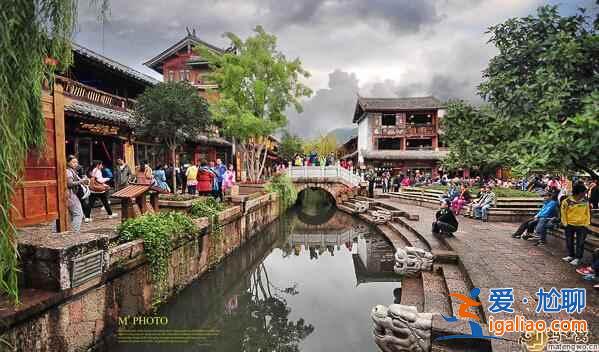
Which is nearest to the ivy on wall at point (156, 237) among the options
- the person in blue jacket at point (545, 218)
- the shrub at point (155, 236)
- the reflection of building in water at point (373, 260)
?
the shrub at point (155, 236)

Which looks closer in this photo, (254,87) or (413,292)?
(413,292)

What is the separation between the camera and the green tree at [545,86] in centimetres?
343

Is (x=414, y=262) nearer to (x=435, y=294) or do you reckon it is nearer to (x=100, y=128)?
(x=435, y=294)

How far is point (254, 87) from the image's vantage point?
1599 centimetres

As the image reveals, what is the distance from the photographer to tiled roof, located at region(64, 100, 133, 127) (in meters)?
8.98

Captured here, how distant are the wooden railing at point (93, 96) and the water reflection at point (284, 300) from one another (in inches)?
280

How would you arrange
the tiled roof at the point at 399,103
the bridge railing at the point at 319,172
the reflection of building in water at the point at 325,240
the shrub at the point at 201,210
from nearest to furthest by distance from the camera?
the shrub at the point at 201,210, the reflection of building in water at the point at 325,240, the bridge railing at the point at 319,172, the tiled roof at the point at 399,103

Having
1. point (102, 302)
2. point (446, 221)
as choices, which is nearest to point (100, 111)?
point (102, 302)

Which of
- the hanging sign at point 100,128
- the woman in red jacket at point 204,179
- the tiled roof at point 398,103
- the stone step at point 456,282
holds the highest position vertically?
the tiled roof at point 398,103

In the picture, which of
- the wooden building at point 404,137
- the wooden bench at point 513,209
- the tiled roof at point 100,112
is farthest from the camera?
the wooden building at point 404,137

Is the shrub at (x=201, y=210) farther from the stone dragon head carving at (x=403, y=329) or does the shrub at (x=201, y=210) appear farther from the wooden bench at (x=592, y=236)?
the wooden bench at (x=592, y=236)

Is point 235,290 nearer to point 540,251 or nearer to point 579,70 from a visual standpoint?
point 540,251

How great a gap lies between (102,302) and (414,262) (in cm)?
537

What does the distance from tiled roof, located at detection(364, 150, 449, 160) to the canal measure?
16518 millimetres
